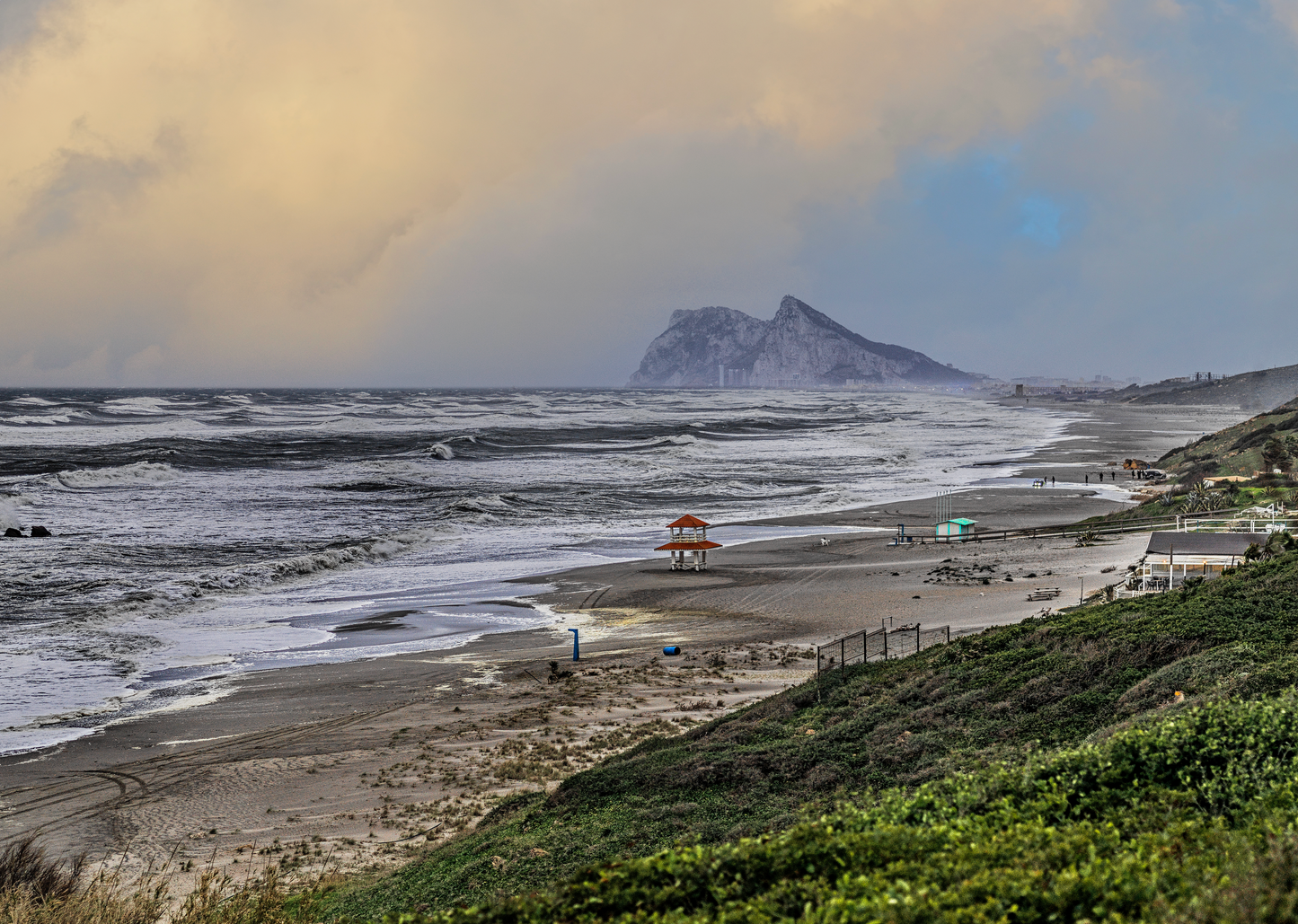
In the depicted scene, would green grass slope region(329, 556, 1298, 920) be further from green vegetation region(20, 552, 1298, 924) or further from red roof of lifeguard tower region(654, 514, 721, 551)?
red roof of lifeguard tower region(654, 514, 721, 551)

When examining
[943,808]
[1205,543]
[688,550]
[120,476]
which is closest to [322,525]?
[688,550]

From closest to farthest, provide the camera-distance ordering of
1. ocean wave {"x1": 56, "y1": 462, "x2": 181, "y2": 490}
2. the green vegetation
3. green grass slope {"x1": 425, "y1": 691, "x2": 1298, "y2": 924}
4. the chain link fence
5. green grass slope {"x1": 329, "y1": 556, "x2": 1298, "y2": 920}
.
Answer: green grass slope {"x1": 425, "y1": 691, "x2": 1298, "y2": 924} < the green vegetation < green grass slope {"x1": 329, "y1": 556, "x2": 1298, "y2": 920} < the chain link fence < ocean wave {"x1": 56, "y1": 462, "x2": 181, "y2": 490}

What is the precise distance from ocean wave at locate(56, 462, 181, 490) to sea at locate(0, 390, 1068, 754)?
0.23 metres

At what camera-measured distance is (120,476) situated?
2219 inches

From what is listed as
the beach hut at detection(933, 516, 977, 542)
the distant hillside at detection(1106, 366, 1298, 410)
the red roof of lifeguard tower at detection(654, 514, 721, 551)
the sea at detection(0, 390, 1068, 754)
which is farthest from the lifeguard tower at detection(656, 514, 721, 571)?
the distant hillside at detection(1106, 366, 1298, 410)

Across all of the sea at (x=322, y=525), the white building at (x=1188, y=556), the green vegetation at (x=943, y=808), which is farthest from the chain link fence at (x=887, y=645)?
the sea at (x=322, y=525)

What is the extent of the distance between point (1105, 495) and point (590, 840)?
1727 inches

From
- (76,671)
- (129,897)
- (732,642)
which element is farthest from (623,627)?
(129,897)

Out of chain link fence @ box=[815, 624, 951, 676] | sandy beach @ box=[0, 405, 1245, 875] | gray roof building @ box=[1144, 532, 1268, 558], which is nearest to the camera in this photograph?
sandy beach @ box=[0, 405, 1245, 875]

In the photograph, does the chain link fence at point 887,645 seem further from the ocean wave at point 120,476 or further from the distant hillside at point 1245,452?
the ocean wave at point 120,476

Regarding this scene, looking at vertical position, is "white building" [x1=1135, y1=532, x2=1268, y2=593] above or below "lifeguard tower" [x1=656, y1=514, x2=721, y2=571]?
above

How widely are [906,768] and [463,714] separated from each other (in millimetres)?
8619

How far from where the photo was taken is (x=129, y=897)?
9.07 m

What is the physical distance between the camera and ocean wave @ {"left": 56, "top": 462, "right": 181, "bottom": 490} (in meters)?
52.7
